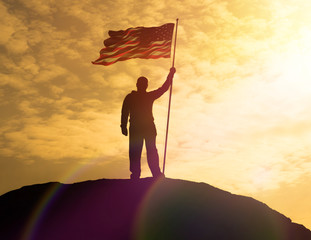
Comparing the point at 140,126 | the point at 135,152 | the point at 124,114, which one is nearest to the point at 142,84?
the point at 124,114

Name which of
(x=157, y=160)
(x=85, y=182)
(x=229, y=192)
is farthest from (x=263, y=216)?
(x=85, y=182)

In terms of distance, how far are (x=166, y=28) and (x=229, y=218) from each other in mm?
7260

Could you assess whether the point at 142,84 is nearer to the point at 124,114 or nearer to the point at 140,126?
the point at 124,114

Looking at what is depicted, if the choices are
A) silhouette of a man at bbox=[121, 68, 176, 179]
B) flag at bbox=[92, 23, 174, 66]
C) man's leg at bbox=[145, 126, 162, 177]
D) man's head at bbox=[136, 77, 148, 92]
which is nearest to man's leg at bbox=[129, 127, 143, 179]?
silhouette of a man at bbox=[121, 68, 176, 179]

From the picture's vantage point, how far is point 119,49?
14672mm

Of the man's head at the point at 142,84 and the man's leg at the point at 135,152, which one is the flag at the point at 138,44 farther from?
the man's leg at the point at 135,152

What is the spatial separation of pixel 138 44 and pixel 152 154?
4.27 m

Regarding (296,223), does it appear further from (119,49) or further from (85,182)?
(119,49)

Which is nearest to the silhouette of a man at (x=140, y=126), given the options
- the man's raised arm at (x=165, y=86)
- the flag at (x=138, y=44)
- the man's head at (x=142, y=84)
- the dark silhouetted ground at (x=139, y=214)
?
the man's head at (x=142, y=84)

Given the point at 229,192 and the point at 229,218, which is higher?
the point at 229,192

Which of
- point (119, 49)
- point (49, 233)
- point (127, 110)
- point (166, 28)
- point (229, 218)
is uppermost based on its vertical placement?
point (166, 28)

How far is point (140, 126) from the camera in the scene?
12.7 m

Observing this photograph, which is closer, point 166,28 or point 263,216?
point 263,216

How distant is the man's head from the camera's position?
12.9 meters
